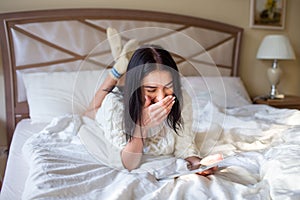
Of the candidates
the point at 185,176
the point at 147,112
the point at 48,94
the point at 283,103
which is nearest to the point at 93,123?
the point at 147,112

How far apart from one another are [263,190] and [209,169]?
0.62ft

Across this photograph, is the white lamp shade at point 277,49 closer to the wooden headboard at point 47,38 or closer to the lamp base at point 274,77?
the lamp base at point 274,77

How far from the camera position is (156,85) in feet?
2.75

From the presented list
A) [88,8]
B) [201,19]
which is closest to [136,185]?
[88,8]

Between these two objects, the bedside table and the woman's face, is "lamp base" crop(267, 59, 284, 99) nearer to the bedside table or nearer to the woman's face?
the bedside table

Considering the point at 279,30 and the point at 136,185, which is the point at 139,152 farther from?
the point at 279,30

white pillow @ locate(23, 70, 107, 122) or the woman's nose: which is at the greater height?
the woman's nose

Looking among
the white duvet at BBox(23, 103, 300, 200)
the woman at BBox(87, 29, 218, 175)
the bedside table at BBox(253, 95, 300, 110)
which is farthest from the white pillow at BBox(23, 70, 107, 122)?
the bedside table at BBox(253, 95, 300, 110)

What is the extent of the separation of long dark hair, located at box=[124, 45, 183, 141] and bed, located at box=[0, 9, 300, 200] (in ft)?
0.29

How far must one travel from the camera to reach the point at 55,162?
97 centimetres

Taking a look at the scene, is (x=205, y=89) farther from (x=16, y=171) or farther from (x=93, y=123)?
(x=16, y=171)

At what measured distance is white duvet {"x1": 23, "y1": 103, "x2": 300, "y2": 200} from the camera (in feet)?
2.45

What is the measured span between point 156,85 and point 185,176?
29 centimetres

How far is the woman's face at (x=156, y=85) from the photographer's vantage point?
837 millimetres
